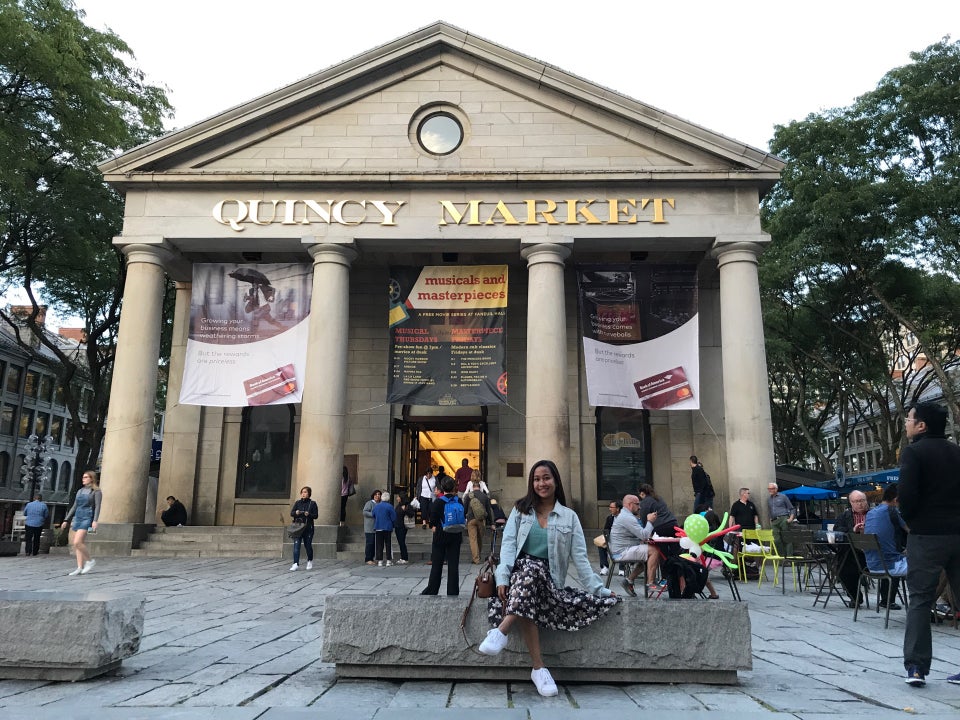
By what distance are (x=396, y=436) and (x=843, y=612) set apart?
45.3 feet

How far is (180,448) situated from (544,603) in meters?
17.4

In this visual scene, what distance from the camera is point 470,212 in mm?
17703

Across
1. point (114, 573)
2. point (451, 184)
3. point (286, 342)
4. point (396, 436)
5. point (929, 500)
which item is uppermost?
point (451, 184)

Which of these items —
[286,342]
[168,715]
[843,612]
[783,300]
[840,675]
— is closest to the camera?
[168,715]

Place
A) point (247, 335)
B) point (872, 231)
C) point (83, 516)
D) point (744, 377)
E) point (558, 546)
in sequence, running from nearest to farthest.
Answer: point (558, 546) → point (83, 516) → point (744, 377) → point (247, 335) → point (872, 231)

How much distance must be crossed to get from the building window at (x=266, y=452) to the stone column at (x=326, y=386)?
3.80 m

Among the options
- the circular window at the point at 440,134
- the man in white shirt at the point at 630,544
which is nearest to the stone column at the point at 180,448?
the circular window at the point at 440,134

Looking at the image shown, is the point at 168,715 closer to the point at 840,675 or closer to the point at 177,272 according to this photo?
the point at 840,675

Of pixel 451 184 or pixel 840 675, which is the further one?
pixel 451 184

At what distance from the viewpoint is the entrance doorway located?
67.9 ft

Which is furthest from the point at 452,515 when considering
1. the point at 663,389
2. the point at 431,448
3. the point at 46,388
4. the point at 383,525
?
the point at 46,388

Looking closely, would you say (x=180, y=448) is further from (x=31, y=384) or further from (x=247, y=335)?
(x=31, y=384)

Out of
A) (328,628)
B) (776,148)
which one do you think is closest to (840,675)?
(328,628)

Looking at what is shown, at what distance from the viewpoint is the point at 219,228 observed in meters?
17.8
